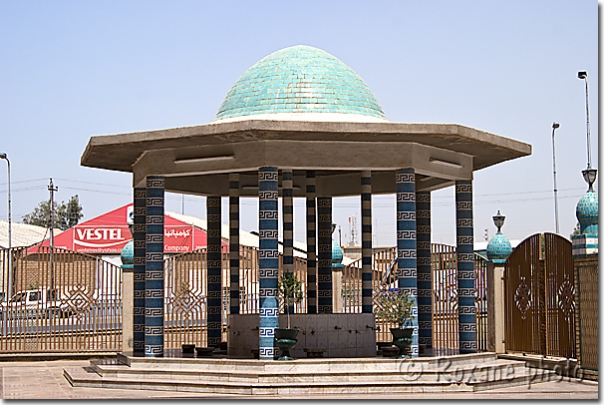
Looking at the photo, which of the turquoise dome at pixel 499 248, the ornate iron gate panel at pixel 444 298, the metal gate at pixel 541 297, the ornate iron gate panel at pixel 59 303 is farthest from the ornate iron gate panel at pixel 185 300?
the metal gate at pixel 541 297

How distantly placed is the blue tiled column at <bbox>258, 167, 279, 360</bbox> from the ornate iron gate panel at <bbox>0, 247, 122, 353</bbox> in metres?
6.90

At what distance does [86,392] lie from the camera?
14523 millimetres

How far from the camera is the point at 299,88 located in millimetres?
16391

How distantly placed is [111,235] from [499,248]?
33.7 metres

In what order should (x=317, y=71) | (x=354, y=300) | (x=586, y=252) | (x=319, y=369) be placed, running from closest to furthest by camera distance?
(x=319, y=369)
(x=586, y=252)
(x=317, y=71)
(x=354, y=300)

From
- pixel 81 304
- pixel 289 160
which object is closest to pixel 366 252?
pixel 289 160

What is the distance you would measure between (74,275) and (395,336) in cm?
876

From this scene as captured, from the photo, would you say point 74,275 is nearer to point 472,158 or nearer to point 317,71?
point 317,71

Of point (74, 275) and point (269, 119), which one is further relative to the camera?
point (74, 275)

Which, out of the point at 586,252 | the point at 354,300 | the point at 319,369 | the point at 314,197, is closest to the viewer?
the point at 319,369

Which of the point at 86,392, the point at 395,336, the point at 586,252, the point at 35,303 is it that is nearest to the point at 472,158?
the point at 586,252

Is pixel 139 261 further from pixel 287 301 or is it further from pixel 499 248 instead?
pixel 499 248

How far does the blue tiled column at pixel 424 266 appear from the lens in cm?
1914
